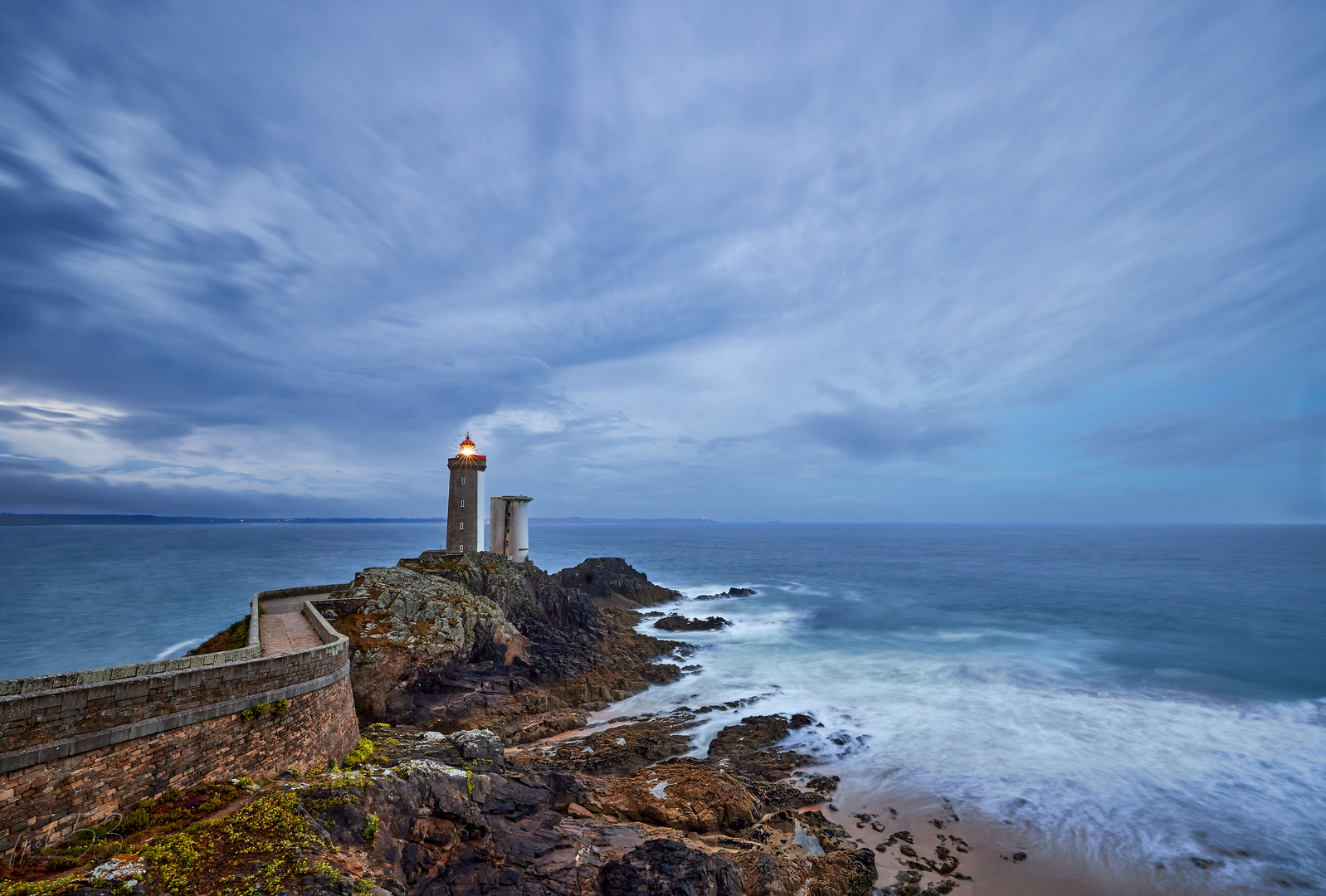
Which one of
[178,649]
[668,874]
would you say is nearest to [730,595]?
[178,649]

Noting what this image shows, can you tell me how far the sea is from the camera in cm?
1598

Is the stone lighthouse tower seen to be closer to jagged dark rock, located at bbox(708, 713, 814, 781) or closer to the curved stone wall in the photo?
jagged dark rock, located at bbox(708, 713, 814, 781)

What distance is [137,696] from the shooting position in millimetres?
10219

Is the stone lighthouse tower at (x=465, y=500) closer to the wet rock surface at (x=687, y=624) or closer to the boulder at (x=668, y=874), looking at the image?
the wet rock surface at (x=687, y=624)

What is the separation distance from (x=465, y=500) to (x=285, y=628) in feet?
58.9

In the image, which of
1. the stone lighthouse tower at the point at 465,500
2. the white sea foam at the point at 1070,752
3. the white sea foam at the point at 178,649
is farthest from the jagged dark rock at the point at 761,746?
the white sea foam at the point at 178,649

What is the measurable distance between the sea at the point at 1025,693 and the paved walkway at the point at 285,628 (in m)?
12.1

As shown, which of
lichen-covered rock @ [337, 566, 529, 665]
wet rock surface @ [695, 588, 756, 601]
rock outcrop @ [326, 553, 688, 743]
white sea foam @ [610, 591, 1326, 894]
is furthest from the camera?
wet rock surface @ [695, 588, 756, 601]

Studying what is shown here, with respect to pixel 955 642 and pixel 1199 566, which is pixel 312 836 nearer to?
pixel 955 642

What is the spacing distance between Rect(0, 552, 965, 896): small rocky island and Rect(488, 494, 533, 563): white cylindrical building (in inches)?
445

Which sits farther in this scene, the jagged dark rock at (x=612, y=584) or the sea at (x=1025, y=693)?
the jagged dark rock at (x=612, y=584)

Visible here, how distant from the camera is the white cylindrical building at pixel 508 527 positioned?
40.5 metres

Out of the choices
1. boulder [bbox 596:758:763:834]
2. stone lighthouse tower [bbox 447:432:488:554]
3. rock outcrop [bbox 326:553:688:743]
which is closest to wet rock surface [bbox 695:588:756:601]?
rock outcrop [bbox 326:553:688:743]

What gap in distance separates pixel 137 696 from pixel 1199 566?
118 m
